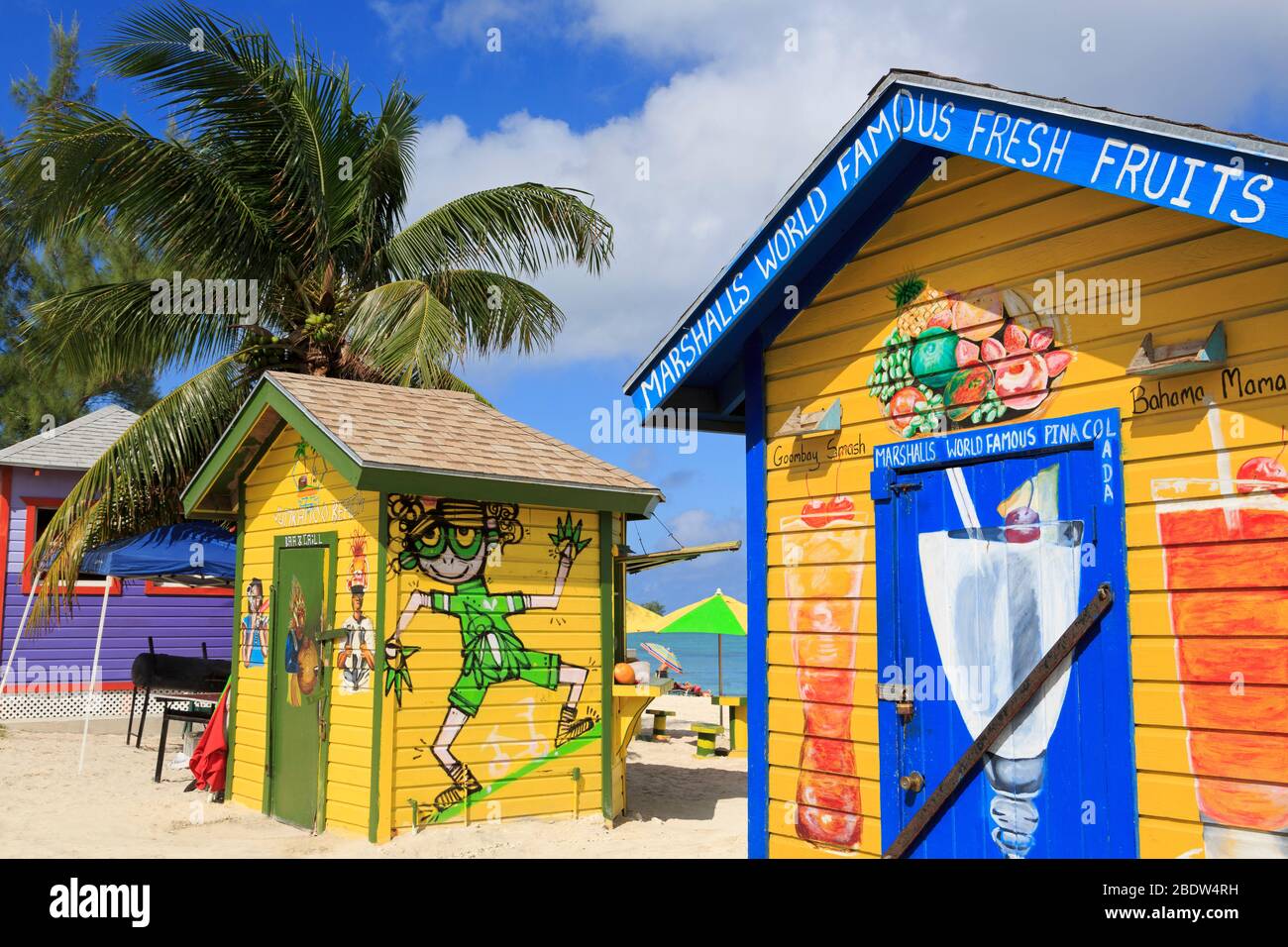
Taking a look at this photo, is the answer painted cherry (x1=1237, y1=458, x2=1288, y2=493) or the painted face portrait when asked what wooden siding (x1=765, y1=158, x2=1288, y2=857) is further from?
the painted face portrait

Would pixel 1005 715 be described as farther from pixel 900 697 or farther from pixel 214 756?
pixel 214 756

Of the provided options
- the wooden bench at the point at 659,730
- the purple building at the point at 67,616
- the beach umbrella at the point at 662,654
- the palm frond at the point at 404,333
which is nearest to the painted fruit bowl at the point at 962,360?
the palm frond at the point at 404,333

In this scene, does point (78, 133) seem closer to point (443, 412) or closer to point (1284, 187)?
point (443, 412)

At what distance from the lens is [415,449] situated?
979cm

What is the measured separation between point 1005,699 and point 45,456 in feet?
59.6

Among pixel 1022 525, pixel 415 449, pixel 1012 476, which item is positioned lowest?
pixel 1022 525

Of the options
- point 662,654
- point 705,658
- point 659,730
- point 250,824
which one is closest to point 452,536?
point 250,824

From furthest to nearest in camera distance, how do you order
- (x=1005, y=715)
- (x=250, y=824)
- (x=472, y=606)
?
(x=250, y=824) → (x=472, y=606) → (x=1005, y=715)

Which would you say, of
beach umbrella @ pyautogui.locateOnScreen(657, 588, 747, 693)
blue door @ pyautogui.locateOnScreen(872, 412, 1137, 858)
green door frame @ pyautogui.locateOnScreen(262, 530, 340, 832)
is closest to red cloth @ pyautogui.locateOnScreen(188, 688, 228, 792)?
green door frame @ pyautogui.locateOnScreen(262, 530, 340, 832)

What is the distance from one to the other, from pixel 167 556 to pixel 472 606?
17.1 ft

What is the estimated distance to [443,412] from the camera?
1151 centimetres

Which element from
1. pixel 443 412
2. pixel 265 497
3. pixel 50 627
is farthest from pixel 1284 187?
pixel 50 627

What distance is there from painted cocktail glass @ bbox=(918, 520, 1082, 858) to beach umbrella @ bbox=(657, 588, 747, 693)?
1538cm

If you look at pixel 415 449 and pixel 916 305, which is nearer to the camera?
pixel 916 305
